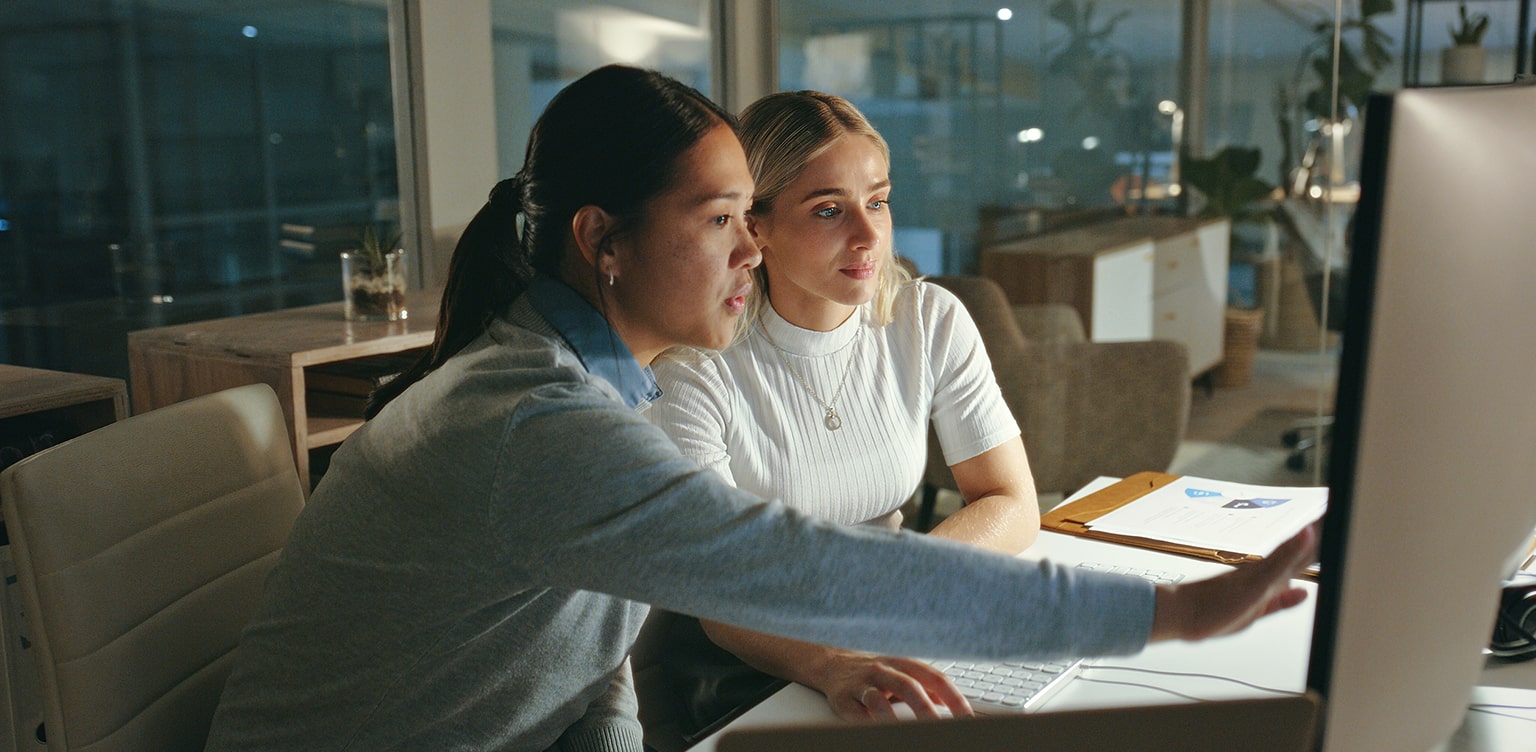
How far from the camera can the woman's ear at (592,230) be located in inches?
44.1

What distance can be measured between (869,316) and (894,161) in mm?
2225

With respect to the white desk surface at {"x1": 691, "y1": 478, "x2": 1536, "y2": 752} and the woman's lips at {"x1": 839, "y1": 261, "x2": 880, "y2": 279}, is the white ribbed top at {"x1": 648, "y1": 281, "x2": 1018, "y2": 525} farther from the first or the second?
the white desk surface at {"x1": 691, "y1": 478, "x2": 1536, "y2": 752}

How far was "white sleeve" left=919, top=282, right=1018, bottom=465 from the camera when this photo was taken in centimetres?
183

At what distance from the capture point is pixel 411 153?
3.18 m

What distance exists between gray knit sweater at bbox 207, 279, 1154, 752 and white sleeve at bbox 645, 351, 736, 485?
0.42 meters

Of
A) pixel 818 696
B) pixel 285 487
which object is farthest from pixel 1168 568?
pixel 285 487

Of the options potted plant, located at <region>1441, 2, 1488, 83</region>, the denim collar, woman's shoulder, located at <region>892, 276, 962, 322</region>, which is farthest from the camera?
potted plant, located at <region>1441, 2, 1488, 83</region>

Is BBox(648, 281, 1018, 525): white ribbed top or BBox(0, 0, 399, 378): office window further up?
BBox(0, 0, 399, 378): office window

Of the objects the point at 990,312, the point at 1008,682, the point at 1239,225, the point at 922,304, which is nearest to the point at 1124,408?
the point at 990,312

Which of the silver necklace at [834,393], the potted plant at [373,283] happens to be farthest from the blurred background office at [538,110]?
the silver necklace at [834,393]

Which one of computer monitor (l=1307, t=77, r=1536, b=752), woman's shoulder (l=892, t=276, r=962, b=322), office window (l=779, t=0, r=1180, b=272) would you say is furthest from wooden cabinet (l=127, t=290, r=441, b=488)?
office window (l=779, t=0, r=1180, b=272)

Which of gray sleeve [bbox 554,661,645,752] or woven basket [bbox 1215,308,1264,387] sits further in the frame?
woven basket [bbox 1215,308,1264,387]

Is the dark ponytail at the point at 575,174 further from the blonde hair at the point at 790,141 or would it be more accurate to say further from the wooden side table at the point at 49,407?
the wooden side table at the point at 49,407

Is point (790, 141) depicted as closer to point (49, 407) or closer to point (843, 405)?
point (843, 405)
